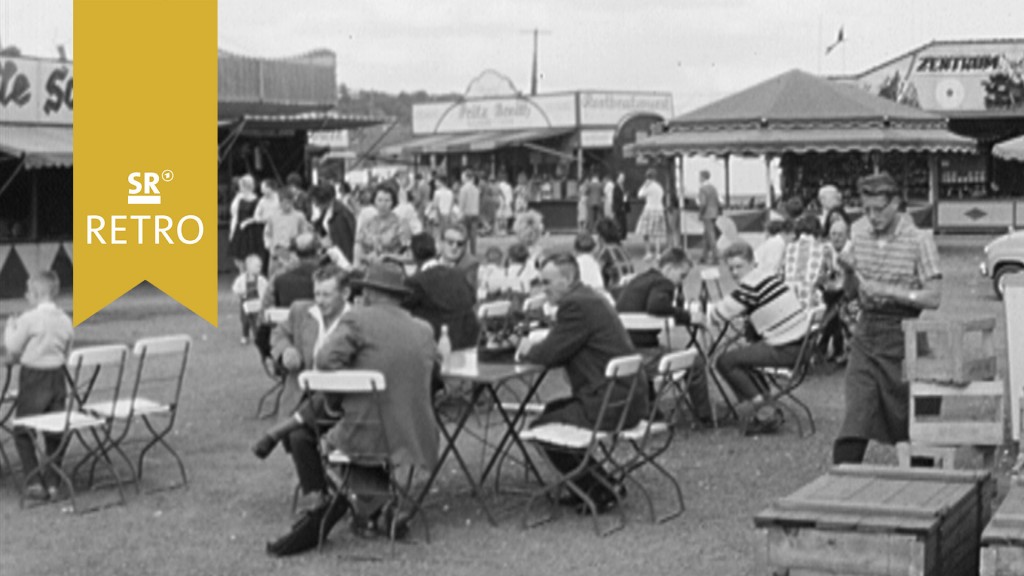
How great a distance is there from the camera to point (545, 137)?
4769cm

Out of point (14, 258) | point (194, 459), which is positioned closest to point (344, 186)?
point (14, 258)

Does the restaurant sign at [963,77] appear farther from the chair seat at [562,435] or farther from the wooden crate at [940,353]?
the chair seat at [562,435]

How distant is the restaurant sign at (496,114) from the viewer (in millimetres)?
47688

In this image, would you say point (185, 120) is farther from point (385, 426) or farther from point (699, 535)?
point (699, 535)

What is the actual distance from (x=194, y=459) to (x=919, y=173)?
2728cm

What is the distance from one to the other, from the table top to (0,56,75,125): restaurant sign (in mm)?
16382

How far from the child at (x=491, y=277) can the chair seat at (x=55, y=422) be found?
15.7 ft

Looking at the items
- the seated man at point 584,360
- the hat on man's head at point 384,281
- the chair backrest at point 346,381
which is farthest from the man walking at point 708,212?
the chair backrest at point 346,381

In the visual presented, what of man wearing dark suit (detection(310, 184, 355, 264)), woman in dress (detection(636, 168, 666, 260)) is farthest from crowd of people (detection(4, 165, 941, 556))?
woman in dress (detection(636, 168, 666, 260))

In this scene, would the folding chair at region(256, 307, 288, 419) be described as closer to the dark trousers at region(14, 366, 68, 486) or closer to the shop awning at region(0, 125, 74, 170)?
the dark trousers at region(14, 366, 68, 486)

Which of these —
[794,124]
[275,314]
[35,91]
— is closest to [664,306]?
[275,314]

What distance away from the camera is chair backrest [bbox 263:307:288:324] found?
11.5 metres

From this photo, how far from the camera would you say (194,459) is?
35.1 ft

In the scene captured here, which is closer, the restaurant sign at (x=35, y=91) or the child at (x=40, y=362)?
the child at (x=40, y=362)
